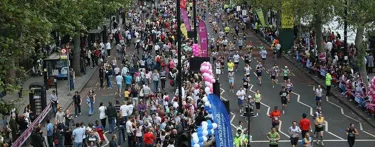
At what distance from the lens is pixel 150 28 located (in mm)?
57438

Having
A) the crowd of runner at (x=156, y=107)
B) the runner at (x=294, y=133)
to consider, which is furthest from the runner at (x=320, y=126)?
the runner at (x=294, y=133)

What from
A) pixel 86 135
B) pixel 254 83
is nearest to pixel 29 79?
pixel 254 83

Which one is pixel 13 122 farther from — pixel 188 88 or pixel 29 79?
pixel 29 79

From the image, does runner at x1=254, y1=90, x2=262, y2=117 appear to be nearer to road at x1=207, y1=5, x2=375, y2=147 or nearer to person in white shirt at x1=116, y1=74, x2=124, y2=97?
road at x1=207, y1=5, x2=375, y2=147

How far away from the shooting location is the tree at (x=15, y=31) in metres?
17.6

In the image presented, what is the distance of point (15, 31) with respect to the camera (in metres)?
18.8

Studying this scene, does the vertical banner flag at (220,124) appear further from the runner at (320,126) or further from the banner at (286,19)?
the banner at (286,19)

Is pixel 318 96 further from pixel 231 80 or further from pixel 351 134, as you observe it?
pixel 351 134

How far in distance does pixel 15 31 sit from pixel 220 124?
697 cm

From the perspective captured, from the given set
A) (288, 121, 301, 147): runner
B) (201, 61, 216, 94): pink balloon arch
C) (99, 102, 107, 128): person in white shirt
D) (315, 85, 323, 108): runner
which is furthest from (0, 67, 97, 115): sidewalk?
(288, 121, 301, 147): runner

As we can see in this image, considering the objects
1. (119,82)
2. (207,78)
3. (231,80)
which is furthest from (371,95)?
(119,82)

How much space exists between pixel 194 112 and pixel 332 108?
9.18 m

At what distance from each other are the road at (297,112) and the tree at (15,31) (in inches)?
384

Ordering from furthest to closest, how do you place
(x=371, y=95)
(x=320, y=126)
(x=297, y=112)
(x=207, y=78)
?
(x=297, y=112) → (x=371, y=95) → (x=320, y=126) → (x=207, y=78)
